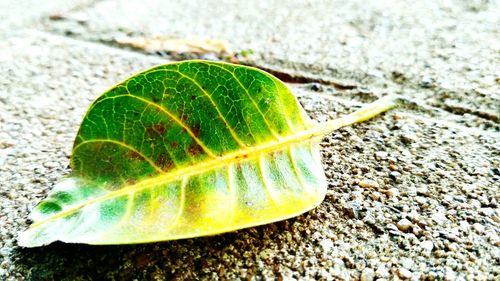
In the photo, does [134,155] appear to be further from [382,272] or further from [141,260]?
[382,272]

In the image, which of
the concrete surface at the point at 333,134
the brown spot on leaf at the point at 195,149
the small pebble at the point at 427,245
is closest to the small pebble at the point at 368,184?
the concrete surface at the point at 333,134

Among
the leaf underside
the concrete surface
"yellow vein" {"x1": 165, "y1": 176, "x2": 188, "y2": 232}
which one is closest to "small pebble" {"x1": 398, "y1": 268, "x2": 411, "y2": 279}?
the concrete surface

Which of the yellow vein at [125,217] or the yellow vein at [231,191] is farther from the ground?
the yellow vein at [231,191]

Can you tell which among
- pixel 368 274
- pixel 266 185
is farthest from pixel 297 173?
pixel 368 274

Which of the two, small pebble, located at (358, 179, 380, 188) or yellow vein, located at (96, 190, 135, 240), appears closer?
yellow vein, located at (96, 190, 135, 240)

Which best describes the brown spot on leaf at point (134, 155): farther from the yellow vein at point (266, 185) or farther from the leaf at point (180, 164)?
the yellow vein at point (266, 185)

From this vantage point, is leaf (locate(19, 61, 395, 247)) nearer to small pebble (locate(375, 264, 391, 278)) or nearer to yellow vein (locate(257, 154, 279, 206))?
yellow vein (locate(257, 154, 279, 206))

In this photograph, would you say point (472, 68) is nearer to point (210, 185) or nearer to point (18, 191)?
point (210, 185)

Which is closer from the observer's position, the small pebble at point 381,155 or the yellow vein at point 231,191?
the yellow vein at point 231,191
